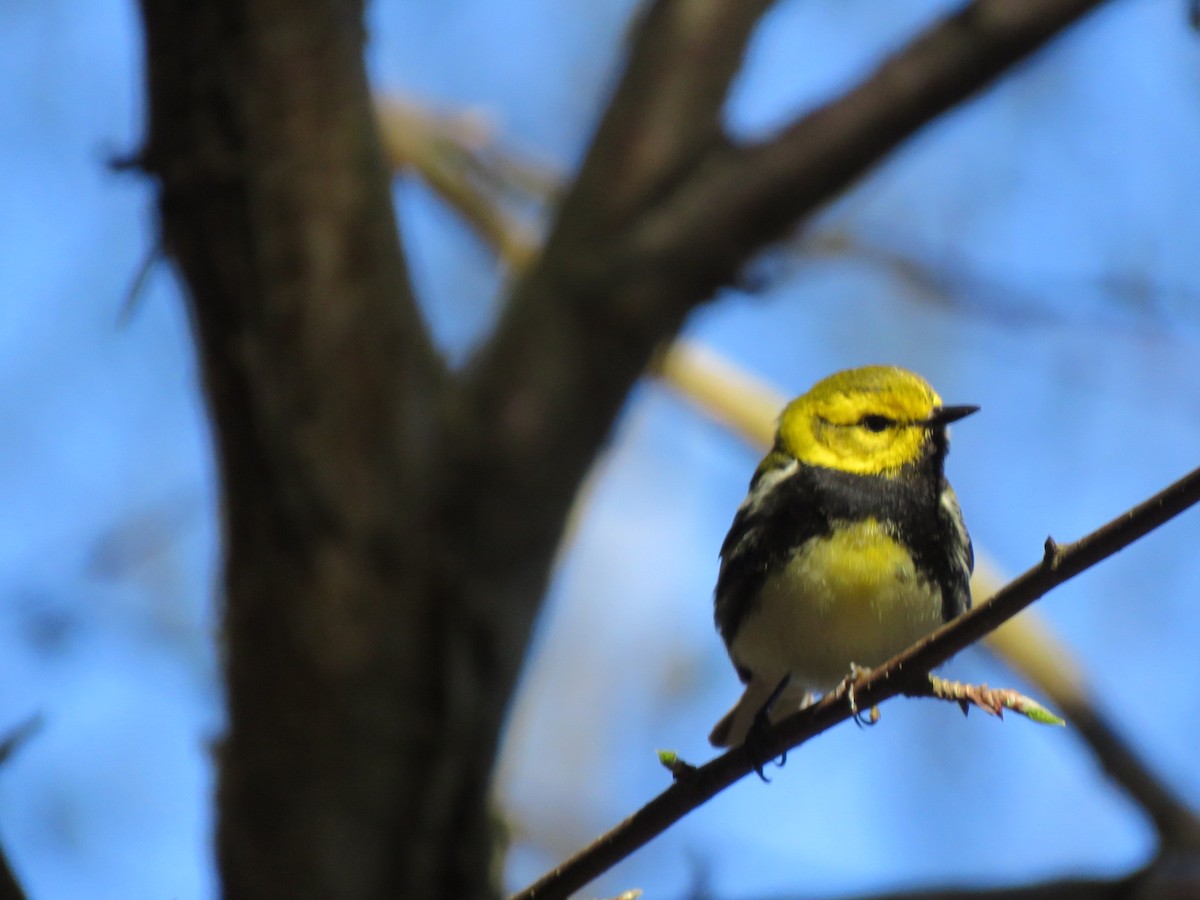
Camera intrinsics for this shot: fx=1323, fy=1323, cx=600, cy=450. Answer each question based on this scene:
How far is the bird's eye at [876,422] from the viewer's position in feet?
6.82

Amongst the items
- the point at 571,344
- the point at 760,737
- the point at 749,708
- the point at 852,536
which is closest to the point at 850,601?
the point at 852,536

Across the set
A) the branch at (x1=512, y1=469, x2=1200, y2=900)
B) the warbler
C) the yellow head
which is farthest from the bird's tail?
the branch at (x1=512, y1=469, x2=1200, y2=900)

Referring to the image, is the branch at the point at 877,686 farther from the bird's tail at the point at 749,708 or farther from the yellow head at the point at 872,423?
the bird's tail at the point at 749,708

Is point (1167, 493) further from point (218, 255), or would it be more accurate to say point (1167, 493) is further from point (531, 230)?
point (531, 230)

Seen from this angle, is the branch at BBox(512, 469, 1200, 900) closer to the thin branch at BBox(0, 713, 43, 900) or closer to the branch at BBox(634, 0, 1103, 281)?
the thin branch at BBox(0, 713, 43, 900)

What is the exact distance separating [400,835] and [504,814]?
34cm

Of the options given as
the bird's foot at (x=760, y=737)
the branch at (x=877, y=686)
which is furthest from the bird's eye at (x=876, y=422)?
the branch at (x=877, y=686)

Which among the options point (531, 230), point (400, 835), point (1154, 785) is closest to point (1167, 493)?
point (1154, 785)

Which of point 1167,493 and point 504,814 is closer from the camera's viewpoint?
point 1167,493

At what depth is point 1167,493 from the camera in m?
1.13

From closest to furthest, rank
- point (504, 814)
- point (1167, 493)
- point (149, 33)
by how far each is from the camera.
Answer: point (1167, 493)
point (149, 33)
point (504, 814)

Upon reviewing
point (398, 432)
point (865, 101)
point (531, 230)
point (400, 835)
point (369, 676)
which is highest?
point (531, 230)

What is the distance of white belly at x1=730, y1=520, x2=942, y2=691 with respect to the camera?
1999 mm

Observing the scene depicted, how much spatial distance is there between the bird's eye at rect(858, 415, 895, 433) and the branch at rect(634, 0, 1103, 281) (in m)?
1.03
